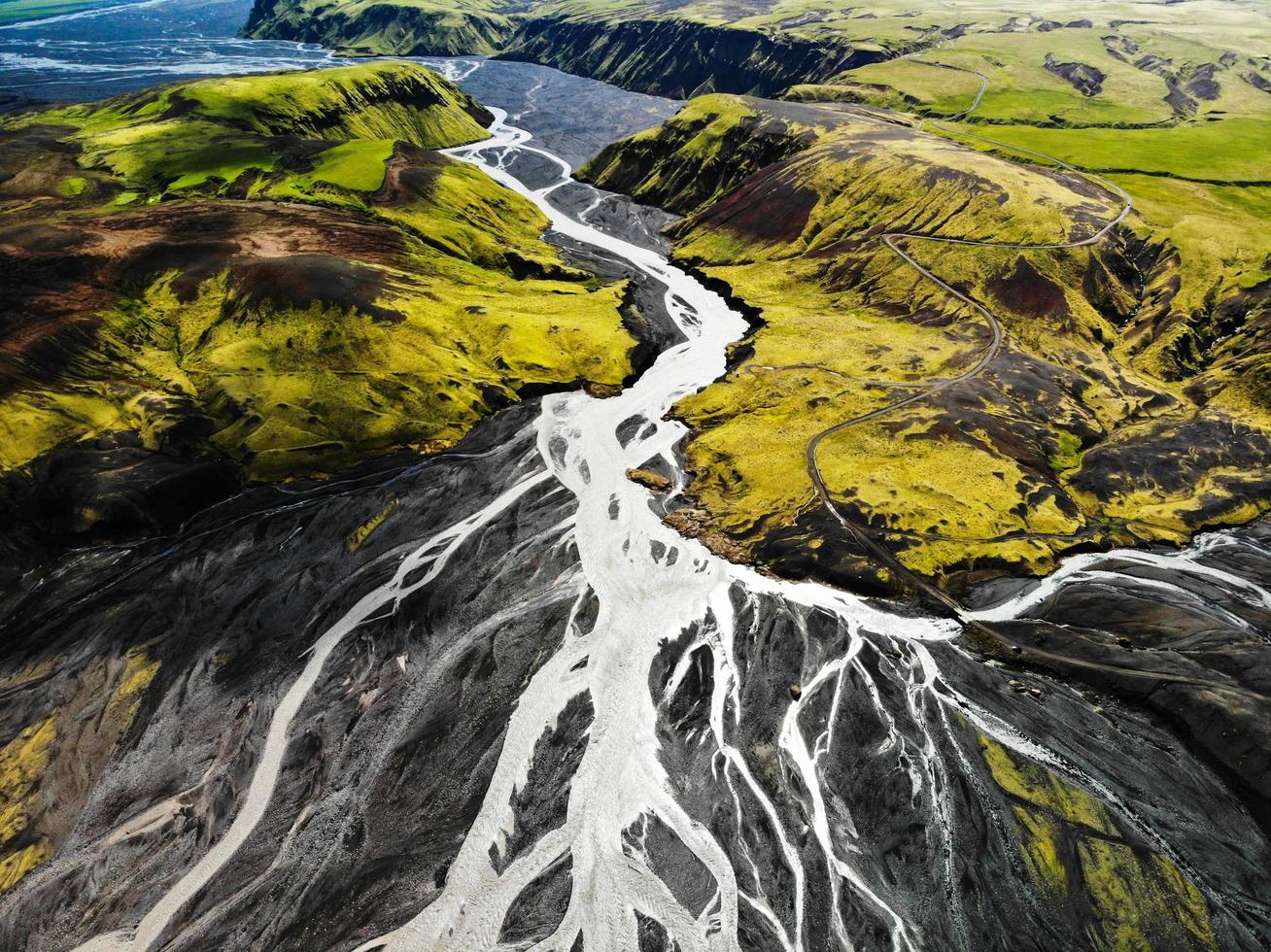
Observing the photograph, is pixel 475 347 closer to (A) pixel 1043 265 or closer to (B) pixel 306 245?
(B) pixel 306 245

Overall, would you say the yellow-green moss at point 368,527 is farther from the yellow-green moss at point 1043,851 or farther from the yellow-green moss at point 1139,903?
the yellow-green moss at point 1139,903

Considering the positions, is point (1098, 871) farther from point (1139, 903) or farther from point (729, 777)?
point (729, 777)

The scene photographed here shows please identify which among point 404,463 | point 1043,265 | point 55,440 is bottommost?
point 404,463

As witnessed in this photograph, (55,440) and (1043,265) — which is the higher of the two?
(1043,265)

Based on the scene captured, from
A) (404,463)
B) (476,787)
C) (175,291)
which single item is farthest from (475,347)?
(476,787)

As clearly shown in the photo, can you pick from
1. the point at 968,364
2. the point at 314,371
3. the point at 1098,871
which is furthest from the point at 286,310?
the point at 1098,871

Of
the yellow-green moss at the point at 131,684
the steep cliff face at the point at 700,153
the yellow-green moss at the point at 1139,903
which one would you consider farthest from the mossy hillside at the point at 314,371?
the steep cliff face at the point at 700,153
